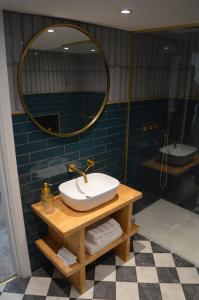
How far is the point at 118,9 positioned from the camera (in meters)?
1.45

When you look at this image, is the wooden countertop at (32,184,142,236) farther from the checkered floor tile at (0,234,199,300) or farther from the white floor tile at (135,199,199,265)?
the white floor tile at (135,199,199,265)

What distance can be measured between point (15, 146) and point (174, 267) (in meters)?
1.72

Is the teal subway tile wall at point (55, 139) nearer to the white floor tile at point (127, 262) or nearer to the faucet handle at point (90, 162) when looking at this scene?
the faucet handle at point (90, 162)

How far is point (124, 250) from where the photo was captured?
2.23m

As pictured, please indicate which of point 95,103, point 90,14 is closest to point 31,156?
point 95,103

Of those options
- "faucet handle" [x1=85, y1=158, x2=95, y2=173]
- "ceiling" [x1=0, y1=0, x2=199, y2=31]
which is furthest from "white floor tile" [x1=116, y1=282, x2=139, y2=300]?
"ceiling" [x1=0, y1=0, x2=199, y2=31]

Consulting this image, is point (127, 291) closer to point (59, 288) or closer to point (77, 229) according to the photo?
point (59, 288)

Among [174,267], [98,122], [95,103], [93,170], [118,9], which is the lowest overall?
[174,267]

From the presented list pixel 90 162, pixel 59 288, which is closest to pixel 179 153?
pixel 90 162

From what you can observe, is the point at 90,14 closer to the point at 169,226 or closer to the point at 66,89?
the point at 66,89

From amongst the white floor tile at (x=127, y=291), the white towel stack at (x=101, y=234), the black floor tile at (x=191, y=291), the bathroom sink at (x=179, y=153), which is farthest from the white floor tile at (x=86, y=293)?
the bathroom sink at (x=179, y=153)

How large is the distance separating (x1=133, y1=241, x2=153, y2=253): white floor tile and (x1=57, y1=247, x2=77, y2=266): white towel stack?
2.53ft

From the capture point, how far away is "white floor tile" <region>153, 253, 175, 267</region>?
2217 millimetres

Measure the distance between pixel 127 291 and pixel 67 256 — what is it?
566 mm
